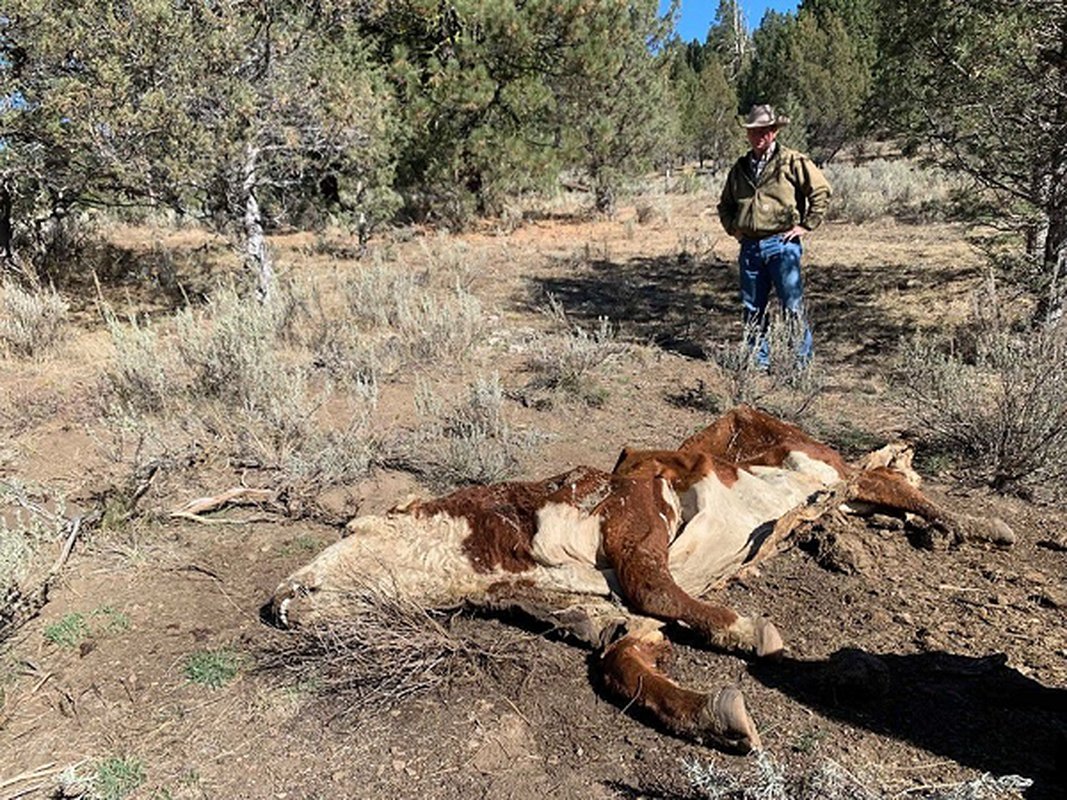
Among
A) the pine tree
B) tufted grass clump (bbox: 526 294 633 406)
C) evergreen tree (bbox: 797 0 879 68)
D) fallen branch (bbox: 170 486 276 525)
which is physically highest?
evergreen tree (bbox: 797 0 879 68)

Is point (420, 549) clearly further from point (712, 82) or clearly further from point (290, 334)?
point (712, 82)

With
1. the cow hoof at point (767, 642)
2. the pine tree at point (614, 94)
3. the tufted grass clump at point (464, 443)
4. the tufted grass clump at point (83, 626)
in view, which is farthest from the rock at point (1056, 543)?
the pine tree at point (614, 94)

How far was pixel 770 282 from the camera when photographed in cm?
625

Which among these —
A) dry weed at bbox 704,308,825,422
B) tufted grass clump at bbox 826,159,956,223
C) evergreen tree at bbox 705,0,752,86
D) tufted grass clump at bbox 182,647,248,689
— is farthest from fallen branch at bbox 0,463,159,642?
evergreen tree at bbox 705,0,752,86

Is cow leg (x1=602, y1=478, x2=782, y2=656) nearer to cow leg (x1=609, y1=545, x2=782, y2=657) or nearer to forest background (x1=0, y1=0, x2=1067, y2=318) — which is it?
cow leg (x1=609, y1=545, x2=782, y2=657)

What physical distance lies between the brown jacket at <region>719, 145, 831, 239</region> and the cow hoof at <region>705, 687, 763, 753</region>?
4548mm

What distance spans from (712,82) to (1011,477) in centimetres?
3291

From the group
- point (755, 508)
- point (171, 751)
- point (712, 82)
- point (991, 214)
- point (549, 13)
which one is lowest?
point (171, 751)

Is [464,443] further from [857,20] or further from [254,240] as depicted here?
[857,20]

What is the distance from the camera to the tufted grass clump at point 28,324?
675cm

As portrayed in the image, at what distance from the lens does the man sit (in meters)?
5.69

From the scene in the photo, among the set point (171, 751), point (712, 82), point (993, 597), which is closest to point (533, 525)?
point (171, 751)

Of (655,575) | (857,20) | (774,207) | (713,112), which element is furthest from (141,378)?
(857,20)

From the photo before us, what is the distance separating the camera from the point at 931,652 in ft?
8.68
